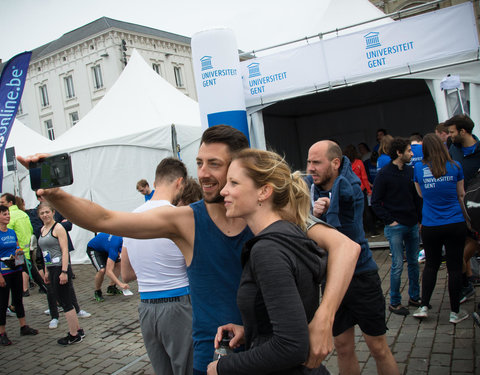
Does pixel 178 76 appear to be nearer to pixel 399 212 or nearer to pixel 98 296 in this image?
pixel 98 296

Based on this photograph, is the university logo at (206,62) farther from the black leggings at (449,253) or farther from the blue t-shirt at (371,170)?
the blue t-shirt at (371,170)

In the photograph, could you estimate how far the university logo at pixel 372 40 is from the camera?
22.5 ft

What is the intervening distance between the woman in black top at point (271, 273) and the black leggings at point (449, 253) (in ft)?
10.4

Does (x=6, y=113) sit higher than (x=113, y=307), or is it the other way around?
(x=6, y=113)

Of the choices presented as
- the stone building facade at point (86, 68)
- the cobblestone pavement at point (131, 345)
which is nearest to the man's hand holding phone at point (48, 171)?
the cobblestone pavement at point (131, 345)

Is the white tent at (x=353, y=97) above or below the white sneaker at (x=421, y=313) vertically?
above

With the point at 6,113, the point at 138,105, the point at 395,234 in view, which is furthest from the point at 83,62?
the point at 395,234

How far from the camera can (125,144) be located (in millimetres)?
10883

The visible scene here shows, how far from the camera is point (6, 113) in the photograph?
324 inches

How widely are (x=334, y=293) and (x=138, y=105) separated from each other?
1076 centimetres

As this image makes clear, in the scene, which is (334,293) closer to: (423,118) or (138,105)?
(138,105)

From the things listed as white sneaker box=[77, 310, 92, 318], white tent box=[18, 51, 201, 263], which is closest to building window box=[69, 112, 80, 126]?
white tent box=[18, 51, 201, 263]

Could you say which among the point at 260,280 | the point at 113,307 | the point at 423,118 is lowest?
the point at 113,307

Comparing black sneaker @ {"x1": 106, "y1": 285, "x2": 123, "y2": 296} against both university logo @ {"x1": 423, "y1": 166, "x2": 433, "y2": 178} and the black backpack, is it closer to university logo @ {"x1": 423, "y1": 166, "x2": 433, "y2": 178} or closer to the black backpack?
university logo @ {"x1": 423, "y1": 166, "x2": 433, "y2": 178}
